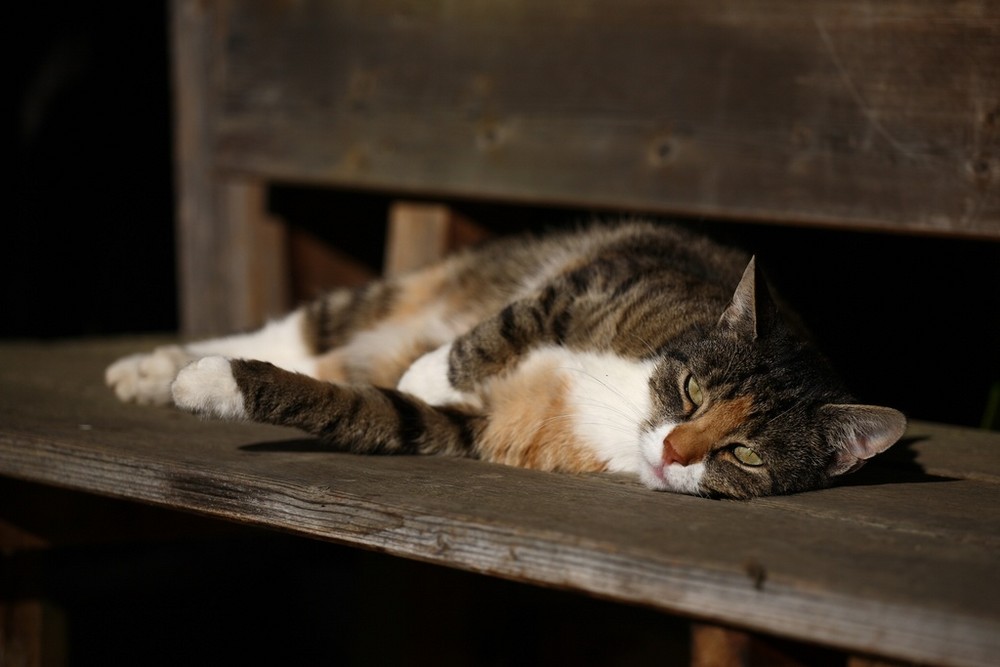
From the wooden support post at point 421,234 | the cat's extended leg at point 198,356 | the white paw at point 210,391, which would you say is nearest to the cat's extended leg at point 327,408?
the white paw at point 210,391

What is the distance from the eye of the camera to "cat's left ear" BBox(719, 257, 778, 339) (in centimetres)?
197

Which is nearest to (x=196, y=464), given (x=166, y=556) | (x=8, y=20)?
(x=166, y=556)

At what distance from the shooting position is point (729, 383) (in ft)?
6.63

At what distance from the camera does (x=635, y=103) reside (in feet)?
9.58

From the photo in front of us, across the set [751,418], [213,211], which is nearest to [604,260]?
[751,418]

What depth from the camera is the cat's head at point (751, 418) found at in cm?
192

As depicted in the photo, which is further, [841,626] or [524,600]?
[524,600]

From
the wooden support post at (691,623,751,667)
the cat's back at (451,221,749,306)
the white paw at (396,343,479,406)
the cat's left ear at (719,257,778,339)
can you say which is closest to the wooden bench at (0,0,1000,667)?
the wooden support post at (691,623,751,667)

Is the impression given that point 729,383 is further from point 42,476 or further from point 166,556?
point 166,556

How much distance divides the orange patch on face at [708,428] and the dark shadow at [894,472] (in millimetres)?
241

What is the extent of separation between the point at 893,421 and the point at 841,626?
0.70 metres

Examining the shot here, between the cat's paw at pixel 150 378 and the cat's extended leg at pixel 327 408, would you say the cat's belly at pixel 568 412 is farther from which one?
the cat's paw at pixel 150 378

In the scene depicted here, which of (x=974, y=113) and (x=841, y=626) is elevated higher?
(x=974, y=113)

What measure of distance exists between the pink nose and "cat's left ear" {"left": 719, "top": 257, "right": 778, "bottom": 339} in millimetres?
296
